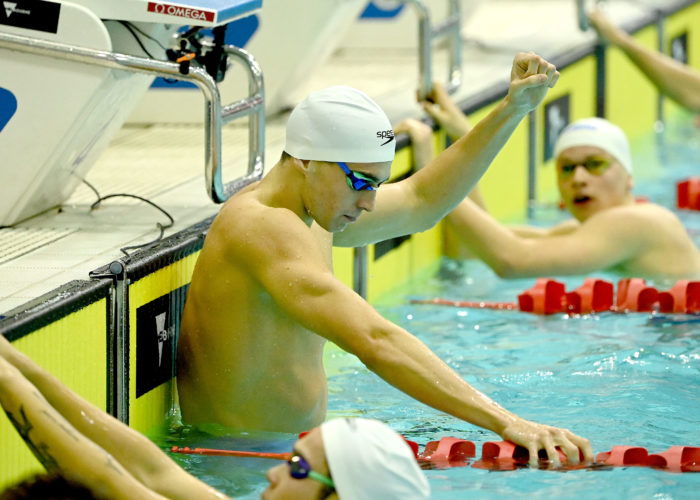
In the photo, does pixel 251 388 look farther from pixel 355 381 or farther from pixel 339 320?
pixel 355 381

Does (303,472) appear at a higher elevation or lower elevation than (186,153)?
lower

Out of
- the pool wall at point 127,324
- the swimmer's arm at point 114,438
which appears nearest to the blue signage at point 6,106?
the pool wall at point 127,324

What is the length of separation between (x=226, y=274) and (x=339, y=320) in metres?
0.44

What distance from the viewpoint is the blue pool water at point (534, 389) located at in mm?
3299

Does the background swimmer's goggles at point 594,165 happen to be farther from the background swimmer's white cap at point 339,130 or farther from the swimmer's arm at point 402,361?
the swimmer's arm at point 402,361

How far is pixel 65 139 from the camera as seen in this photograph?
430 cm

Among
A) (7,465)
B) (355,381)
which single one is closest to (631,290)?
(355,381)

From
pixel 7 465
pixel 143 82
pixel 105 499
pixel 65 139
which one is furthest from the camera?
pixel 143 82

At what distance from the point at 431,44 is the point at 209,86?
2.55 meters

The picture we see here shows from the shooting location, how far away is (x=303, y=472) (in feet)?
8.00

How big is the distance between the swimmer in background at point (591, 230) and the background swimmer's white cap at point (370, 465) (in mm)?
2885

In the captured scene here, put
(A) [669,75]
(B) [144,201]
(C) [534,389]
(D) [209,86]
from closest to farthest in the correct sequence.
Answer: (D) [209,86], (C) [534,389], (B) [144,201], (A) [669,75]

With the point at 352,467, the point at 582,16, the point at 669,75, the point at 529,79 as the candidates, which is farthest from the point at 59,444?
the point at 582,16

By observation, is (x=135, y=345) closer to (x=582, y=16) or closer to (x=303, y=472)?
(x=303, y=472)
